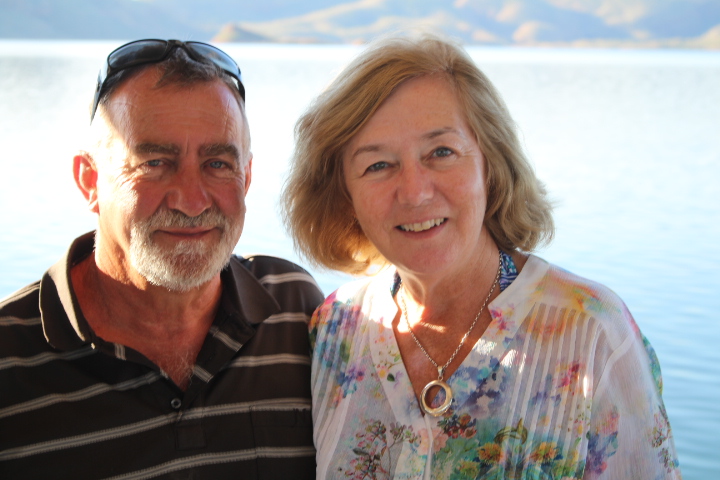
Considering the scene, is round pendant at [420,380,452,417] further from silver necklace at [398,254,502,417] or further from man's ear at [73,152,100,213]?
man's ear at [73,152,100,213]

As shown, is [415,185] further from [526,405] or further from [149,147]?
[149,147]

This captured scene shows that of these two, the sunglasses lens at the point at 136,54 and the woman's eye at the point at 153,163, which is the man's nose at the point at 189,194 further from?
the sunglasses lens at the point at 136,54

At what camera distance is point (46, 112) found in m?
14.2

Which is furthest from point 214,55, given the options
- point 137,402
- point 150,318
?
point 137,402

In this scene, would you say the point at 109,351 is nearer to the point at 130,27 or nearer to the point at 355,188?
the point at 355,188

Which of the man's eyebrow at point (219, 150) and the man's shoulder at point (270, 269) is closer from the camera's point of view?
the man's eyebrow at point (219, 150)

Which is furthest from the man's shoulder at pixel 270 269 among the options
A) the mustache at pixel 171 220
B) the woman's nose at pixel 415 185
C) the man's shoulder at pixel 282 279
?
the woman's nose at pixel 415 185

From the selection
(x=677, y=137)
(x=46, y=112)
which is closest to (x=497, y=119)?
(x=677, y=137)

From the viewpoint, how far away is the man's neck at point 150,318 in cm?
205

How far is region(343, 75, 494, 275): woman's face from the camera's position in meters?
1.88

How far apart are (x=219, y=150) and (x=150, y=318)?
0.50 m

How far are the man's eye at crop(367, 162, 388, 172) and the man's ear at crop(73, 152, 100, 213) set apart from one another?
32.0 inches

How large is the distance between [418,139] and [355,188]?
8.9 inches

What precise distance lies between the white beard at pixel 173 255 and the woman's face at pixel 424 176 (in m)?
0.47
